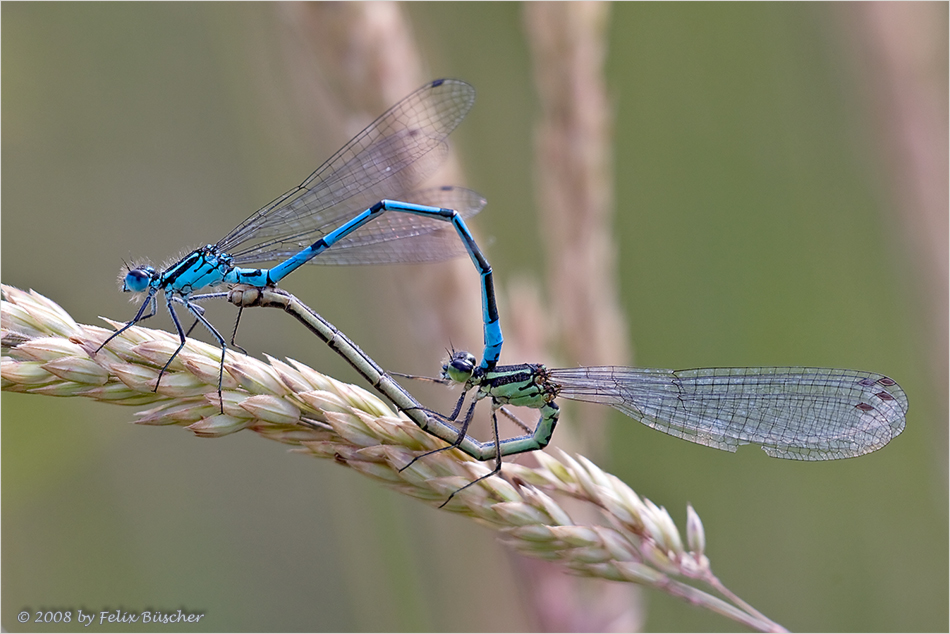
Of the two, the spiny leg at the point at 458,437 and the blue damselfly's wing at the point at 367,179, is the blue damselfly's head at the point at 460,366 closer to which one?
the spiny leg at the point at 458,437

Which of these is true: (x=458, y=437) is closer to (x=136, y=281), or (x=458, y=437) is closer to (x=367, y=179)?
(x=367, y=179)

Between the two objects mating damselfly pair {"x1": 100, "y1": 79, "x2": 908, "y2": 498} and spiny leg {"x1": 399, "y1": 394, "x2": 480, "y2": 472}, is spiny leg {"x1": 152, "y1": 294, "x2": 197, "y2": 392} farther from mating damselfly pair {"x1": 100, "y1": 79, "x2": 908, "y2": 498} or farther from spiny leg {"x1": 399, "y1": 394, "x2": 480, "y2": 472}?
spiny leg {"x1": 399, "y1": 394, "x2": 480, "y2": 472}

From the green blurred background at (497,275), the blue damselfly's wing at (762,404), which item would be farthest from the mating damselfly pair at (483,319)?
the green blurred background at (497,275)

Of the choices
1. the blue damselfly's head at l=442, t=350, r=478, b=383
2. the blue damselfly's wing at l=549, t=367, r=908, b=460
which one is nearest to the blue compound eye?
the blue damselfly's head at l=442, t=350, r=478, b=383

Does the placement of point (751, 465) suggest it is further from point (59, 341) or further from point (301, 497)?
point (59, 341)

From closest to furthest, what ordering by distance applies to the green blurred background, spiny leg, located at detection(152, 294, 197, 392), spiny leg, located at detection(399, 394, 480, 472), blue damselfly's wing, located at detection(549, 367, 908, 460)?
1. spiny leg, located at detection(152, 294, 197, 392)
2. spiny leg, located at detection(399, 394, 480, 472)
3. blue damselfly's wing, located at detection(549, 367, 908, 460)
4. the green blurred background

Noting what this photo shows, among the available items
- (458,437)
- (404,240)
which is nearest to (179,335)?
(458,437)
